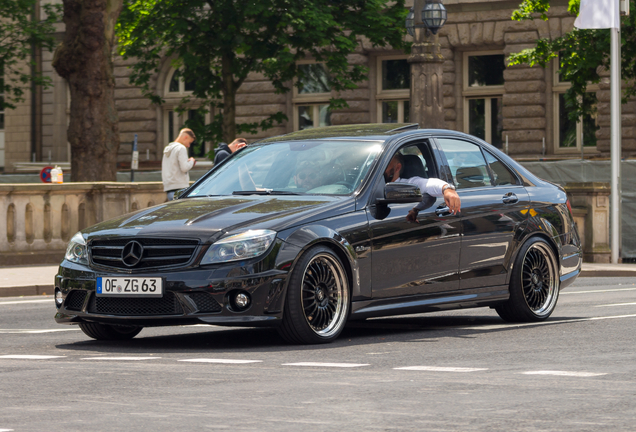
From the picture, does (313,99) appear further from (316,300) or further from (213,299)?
(213,299)

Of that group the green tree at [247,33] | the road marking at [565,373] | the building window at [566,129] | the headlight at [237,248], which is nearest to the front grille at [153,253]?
the headlight at [237,248]

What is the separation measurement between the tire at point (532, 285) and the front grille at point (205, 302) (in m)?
2.95

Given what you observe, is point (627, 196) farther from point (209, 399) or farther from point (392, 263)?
point (209, 399)

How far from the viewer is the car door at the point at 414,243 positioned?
8.75m

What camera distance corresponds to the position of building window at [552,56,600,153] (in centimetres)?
3466

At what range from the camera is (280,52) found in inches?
1200

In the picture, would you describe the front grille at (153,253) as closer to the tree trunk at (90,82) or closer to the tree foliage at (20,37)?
the tree trunk at (90,82)

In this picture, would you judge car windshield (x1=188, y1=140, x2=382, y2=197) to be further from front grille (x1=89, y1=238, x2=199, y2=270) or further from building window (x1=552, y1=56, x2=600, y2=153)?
building window (x1=552, y1=56, x2=600, y2=153)

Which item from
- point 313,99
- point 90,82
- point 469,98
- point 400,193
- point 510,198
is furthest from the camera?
point 313,99

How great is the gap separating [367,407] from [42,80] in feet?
127

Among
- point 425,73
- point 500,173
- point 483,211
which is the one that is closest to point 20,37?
point 425,73

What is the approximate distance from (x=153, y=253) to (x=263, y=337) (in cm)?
132

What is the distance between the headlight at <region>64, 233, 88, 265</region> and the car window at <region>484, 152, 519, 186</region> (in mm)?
3384

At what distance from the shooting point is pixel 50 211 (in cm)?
1881
